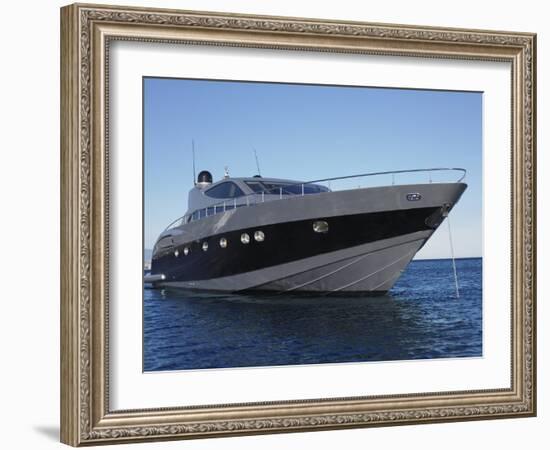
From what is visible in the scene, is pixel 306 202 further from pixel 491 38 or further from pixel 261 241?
pixel 491 38

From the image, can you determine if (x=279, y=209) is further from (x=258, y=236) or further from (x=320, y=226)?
(x=320, y=226)

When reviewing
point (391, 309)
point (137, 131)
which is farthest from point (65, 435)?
point (391, 309)

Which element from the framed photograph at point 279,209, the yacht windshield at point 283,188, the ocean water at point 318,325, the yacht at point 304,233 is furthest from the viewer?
the yacht at point 304,233

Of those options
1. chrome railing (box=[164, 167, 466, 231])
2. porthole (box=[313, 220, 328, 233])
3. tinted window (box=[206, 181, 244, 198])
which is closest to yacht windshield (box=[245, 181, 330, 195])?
chrome railing (box=[164, 167, 466, 231])

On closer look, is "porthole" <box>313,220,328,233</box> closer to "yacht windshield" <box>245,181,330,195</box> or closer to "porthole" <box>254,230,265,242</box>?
"porthole" <box>254,230,265,242</box>

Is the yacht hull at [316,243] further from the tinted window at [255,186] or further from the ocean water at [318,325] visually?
the tinted window at [255,186]

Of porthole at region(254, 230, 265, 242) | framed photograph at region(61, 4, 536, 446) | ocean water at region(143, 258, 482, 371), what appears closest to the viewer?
framed photograph at region(61, 4, 536, 446)

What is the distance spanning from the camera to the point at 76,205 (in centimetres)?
706

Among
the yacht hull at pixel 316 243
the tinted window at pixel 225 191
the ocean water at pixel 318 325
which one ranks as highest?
the tinted window at pixel 225 191

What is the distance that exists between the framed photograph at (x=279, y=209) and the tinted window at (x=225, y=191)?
0.12 ft

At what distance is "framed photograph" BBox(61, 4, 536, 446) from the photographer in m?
7.16

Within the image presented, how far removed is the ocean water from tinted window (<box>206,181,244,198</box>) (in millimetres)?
897

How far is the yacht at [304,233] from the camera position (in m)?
8.56

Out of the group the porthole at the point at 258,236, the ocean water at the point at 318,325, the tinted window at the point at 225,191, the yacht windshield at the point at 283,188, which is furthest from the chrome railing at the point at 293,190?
the ocean water at the point at 318,325
